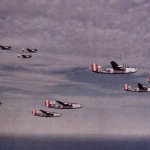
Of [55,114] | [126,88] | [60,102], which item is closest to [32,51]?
[60,102]

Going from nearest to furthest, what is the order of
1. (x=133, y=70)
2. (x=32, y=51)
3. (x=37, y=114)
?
(x=133, y=70), (x=32, y=51), (x=37, y=114)

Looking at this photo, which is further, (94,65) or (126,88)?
(126,88)

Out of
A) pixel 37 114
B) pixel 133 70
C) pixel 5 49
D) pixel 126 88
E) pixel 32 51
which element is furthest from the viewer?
pixel 37 114

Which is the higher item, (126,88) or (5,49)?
(5,49)

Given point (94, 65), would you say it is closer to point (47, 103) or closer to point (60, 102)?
point (60, 102)

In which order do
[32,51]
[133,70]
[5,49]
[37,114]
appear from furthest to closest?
[37,114], [32,51], [133,70], [5,49]

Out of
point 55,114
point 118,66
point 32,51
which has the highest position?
point 32,51

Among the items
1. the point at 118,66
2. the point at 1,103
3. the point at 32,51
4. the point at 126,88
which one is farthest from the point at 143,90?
the point at 1,103

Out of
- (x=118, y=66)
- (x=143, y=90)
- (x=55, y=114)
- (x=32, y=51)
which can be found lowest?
(x=55, y=114)

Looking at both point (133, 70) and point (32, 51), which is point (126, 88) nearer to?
point (133, 70)
